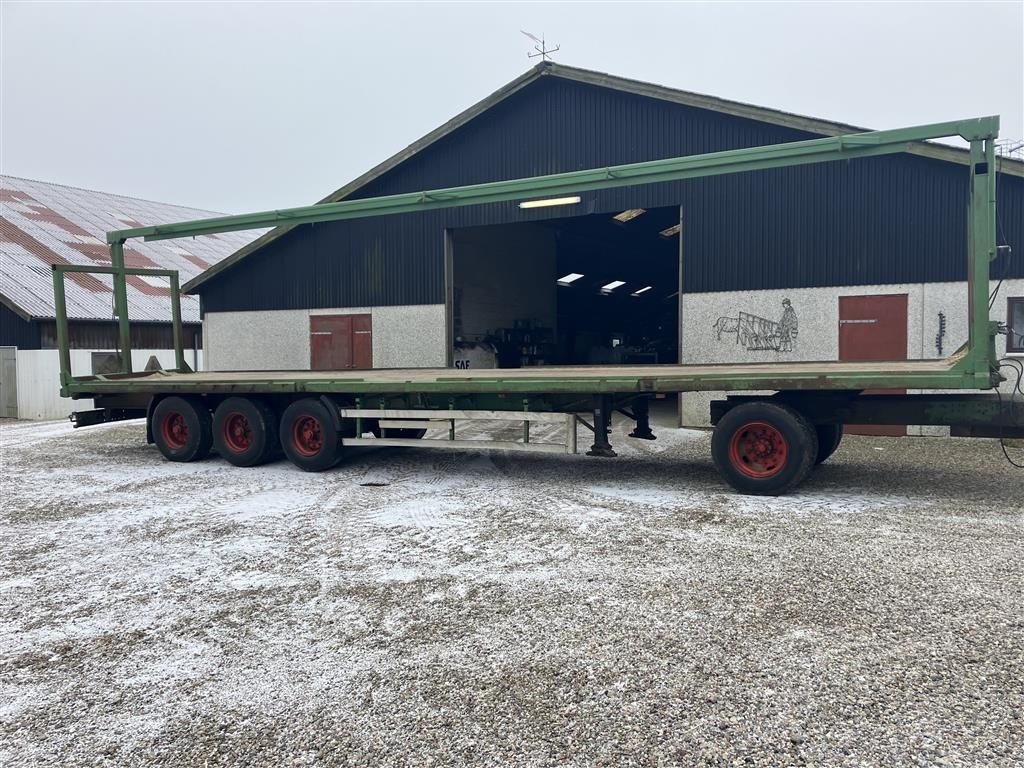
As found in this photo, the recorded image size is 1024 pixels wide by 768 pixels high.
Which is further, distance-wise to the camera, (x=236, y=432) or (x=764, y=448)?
(x=236, y=432)

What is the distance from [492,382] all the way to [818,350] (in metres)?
7.63

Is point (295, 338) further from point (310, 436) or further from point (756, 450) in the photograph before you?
point (756, 450)

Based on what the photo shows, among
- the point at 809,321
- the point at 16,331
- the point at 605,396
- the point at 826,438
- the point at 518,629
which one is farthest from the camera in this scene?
the point at 16,331

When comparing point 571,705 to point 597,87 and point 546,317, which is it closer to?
point 597,87

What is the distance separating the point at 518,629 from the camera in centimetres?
437


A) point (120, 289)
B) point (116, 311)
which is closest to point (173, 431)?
point (120, 289)

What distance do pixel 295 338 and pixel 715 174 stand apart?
12.5 metres

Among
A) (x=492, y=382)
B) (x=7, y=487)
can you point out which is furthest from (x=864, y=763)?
(x=7, y=487)

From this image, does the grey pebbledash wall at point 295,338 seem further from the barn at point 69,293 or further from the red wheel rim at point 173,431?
the red wheel rim at point 173,431

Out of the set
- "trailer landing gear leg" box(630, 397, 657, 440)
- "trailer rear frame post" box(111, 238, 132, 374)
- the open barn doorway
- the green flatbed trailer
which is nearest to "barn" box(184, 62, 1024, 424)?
the open barn doorway

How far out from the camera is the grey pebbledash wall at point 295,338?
1662 cm

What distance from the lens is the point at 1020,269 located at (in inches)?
477

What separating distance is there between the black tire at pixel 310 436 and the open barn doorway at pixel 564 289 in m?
6.78

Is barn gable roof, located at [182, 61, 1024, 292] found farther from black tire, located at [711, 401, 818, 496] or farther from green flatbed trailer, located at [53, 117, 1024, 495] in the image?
black tire, located at [711, 401, 818, 496]
